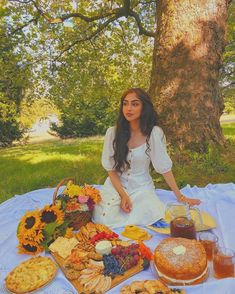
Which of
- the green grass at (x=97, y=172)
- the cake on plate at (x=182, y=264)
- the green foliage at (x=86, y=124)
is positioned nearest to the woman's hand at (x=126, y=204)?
the cake on plate at (x=182, y=264)

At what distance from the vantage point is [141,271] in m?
2.58

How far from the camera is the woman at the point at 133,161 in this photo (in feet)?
11.8

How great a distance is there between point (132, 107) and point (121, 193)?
985 millimetres

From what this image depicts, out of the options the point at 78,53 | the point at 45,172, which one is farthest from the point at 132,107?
the point at 78,53

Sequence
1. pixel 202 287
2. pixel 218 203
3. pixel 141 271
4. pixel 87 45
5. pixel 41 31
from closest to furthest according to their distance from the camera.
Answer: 1. pixel 202 287
2. pixel 141 271
3. pixel 218 203
4. pixel 41 31
5. pixel 87 45

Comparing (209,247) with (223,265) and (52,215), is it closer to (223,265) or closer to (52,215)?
(223,265)

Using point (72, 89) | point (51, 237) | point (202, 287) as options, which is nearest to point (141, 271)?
point (202, 287)

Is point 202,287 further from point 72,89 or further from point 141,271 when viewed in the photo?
point 72,89

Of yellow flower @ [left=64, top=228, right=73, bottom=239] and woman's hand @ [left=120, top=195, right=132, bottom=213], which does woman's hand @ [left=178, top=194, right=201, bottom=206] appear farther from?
yellow flower @ [left=64, top=228, right=73, bottom=239]

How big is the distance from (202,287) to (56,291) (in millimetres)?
1050

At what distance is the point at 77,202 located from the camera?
345 centimetres

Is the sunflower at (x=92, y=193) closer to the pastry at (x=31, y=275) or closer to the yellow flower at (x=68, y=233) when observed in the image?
the yellow flower at (x=68, y=233)

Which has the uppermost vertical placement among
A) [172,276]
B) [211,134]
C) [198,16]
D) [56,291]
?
[198,16]

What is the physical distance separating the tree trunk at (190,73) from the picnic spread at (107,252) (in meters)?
2.34
